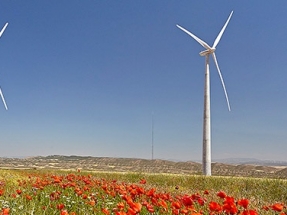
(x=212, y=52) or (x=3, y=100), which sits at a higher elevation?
(x=212, y=52)

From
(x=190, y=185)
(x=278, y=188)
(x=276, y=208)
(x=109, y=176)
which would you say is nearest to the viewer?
(x=276, y=208)

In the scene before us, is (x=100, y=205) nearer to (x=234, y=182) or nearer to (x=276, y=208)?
(x=276, y=208)

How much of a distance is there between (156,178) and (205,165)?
23.4ft

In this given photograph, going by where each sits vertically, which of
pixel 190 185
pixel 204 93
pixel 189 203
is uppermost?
pixel 204 93

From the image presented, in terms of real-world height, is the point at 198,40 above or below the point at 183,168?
above

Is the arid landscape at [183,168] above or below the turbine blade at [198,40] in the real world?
below

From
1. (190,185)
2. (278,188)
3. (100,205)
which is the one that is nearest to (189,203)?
(100,205)

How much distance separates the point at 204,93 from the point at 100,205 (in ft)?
60.5

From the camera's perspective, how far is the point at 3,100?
24562mm

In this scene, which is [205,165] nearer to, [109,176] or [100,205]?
[109,176]

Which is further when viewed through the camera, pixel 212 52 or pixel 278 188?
pixel 212 52

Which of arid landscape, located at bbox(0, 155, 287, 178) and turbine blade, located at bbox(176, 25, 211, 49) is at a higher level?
turbine blade, located at bbox(176, 25, 211, 49)

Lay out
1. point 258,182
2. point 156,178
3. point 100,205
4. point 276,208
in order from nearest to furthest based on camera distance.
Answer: point 276,208, point 100,205, point 258,182, point 156,178

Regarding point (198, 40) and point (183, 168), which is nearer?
point (198, 40)
